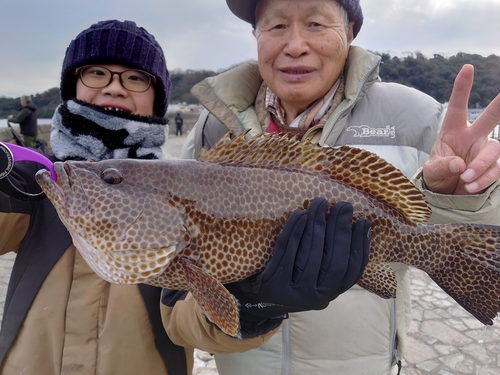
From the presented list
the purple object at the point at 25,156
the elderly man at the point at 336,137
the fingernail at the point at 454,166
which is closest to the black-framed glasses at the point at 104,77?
the elderly man at the point at 336,137

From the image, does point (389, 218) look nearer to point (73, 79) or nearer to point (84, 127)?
point (84, 127)

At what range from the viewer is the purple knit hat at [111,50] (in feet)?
9.51

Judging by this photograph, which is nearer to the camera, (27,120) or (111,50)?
(111,50)

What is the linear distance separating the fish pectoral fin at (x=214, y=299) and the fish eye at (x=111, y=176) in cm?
70

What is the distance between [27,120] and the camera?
1563cm

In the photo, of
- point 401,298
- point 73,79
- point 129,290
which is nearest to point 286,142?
point 129,290

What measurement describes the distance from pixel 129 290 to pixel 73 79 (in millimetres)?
1879

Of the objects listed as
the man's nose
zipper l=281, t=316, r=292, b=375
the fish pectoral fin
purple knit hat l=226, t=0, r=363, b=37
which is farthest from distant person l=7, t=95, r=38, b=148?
the fish pectoral fin

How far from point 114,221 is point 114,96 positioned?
52.6 inches

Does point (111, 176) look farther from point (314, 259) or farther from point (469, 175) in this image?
point (469, 175)

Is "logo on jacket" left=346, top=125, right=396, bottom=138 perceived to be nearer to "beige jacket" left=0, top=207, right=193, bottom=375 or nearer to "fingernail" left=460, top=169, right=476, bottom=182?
"fingernail" left=460, top=169, right=476, bottom=182

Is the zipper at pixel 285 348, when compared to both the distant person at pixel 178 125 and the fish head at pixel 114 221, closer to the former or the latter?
the fish head at pixel 114 221

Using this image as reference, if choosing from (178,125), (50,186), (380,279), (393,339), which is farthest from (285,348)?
(178,125)

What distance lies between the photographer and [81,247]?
2033mm
